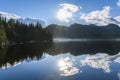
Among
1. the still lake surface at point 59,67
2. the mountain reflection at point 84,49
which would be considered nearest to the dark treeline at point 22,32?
the mountain reflection at point 84,49

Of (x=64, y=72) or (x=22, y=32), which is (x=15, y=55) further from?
(x=22, y=32)

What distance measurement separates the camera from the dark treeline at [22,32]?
136 meters

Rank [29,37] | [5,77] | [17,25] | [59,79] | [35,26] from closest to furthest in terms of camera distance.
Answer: [59,79] < [5,77] < [17,25] < [29,37] < [35,26]

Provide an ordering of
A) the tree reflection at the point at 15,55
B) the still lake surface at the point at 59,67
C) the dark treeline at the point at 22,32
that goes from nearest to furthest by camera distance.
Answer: the still lake surface at the point at 59,67
the tree reflection at the point at 15,55
the dark treeline at the point at 22,32

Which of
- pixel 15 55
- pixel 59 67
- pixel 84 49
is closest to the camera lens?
pixel 59 67

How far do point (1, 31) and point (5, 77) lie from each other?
70997mm

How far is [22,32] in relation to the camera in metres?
157

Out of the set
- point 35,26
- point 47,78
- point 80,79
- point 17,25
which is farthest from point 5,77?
point 35,26

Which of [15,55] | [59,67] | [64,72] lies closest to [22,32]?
[15,55]

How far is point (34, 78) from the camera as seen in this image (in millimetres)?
29859

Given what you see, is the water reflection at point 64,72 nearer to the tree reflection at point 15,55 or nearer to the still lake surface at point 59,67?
the still lake surface at point 59,67

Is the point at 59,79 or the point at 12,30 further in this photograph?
the point at 12,30

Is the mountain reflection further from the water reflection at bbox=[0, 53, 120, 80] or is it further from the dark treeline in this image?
the water reflection at bbox=[0, 53, 120, 80]

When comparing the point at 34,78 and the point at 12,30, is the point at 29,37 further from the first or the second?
the point at 34,78
